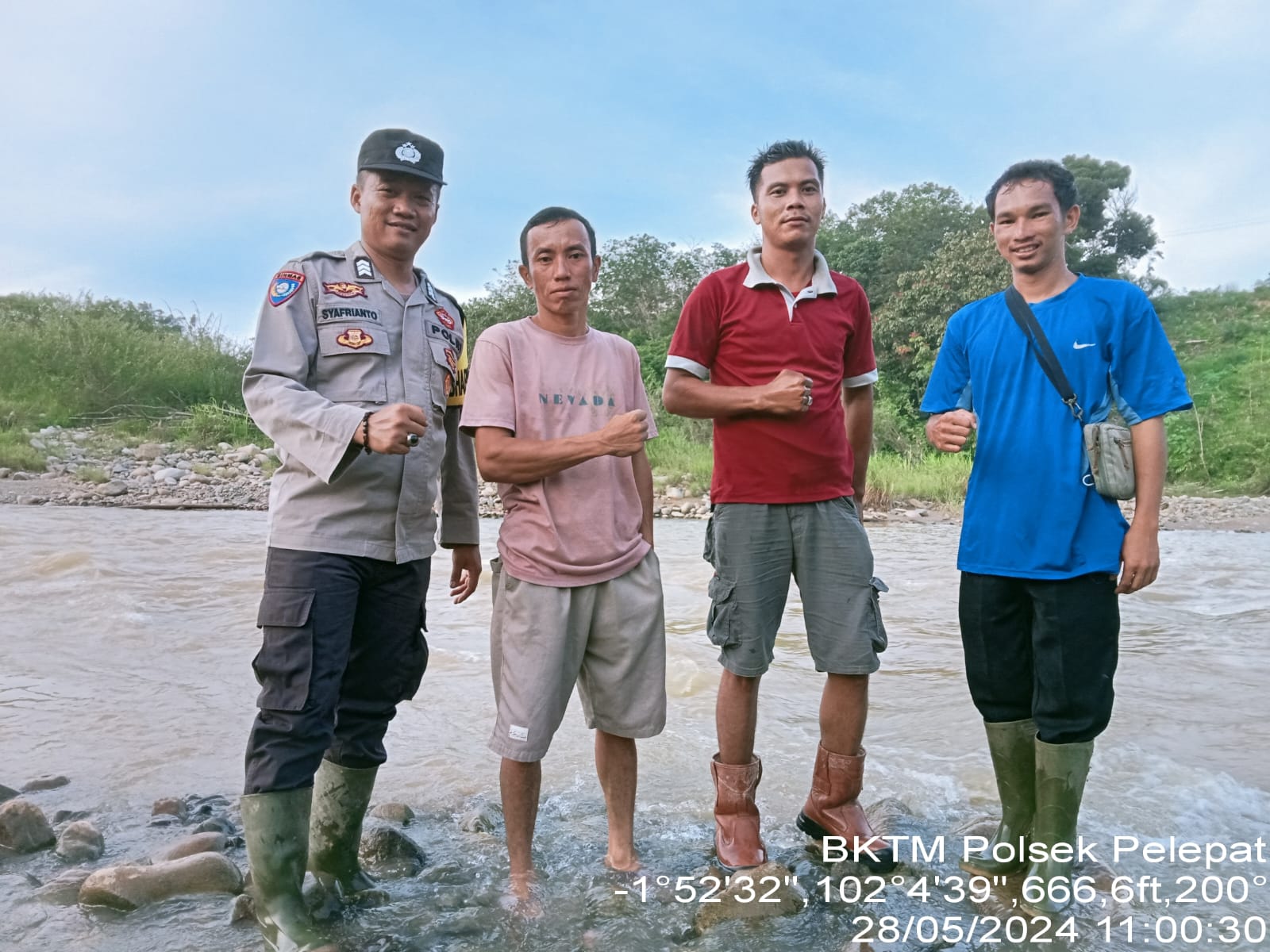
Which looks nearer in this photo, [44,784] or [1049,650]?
[1049,650]

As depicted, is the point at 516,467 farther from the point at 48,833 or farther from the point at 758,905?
the point at 48,833

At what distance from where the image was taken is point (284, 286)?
248 centimetres

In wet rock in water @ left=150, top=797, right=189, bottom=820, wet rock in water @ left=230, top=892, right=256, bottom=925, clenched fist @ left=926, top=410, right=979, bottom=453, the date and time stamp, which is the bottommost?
wet rock in water @ left=150, top=797, right=189, bottom=820

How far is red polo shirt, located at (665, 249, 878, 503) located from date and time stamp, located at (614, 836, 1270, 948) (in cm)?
108

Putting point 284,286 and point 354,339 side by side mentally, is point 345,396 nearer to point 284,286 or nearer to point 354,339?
point 354,339

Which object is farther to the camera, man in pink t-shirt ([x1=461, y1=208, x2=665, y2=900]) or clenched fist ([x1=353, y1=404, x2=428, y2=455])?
man in pink t-shirt ([x1=461, y1=208, x2=665, y2=900])

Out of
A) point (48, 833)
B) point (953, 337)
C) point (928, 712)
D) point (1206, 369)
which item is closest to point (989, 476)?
point (953, 337)

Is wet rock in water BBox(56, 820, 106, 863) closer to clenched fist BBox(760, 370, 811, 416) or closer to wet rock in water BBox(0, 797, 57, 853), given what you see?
wet rock in water BBox(0, 797, 57, 853)

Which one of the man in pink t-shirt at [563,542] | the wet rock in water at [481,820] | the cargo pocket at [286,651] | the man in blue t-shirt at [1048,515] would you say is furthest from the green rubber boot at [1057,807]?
the cargo pocket at [286,651]

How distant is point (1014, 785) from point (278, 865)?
6.42ft

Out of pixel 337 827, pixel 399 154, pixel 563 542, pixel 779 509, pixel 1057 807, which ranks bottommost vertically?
pixel 337 827

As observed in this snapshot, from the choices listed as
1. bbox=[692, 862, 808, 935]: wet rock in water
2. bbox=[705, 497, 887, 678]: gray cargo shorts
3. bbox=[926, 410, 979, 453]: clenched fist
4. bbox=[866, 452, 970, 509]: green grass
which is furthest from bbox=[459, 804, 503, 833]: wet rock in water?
bbox=[866, 452, 970, 509]: green grass

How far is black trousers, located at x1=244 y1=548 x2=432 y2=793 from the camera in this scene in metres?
2.30

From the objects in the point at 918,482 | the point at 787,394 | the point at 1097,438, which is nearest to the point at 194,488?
the point at 918,482
